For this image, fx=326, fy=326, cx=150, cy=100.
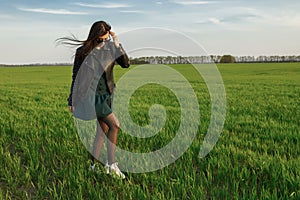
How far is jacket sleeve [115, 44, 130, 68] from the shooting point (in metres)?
3.60

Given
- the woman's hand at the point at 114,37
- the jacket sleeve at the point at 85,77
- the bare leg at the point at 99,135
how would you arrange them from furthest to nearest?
the bare leg at the point at 99,135 → the woman's hand at the point at 114,37 → the jacket sleeve at the point at 85,77

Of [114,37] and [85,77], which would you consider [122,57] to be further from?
[85,77]

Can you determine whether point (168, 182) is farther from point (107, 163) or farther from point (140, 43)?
point (140, 43)

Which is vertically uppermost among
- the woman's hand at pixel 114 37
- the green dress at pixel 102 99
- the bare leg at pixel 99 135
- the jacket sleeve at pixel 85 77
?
the woman's hand at pixel 114 37

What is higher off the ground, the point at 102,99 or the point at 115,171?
the point at 102,99

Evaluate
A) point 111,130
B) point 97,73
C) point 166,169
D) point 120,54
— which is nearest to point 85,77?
point 97,73

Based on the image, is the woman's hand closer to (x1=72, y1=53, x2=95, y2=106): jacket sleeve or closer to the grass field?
(x1=72, y1=53, x2=95, y2=106): jacket sleeve

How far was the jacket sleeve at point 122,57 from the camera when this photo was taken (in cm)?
360

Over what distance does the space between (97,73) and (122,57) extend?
1.10 feet

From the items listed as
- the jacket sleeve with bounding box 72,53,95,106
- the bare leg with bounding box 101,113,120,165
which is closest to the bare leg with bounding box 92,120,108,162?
the bare leg with bounding box 101,113,120,165

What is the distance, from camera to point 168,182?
Result: 3.42m

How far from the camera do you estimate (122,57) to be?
3.62 m

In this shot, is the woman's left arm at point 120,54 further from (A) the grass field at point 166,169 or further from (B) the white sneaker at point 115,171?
(A) the grass field at point 166,169

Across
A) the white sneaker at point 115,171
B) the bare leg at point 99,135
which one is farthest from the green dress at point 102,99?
the white sneaker at point 115,171
